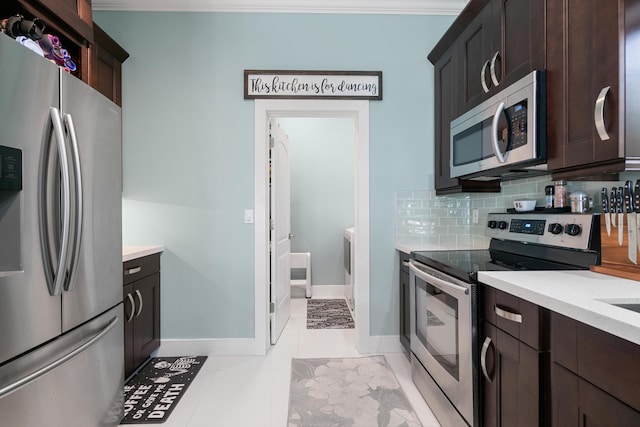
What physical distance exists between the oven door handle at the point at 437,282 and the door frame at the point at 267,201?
0.64 metres

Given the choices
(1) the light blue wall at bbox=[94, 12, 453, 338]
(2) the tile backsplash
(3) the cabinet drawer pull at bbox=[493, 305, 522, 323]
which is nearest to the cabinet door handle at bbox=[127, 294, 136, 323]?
(1) the light blue wall at bbox=[94, 12, 453, 338]

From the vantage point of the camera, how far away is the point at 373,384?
2082mm

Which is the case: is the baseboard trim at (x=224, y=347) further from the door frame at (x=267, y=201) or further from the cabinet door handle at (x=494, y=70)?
the cabinet door handle at (x=494, y=70)

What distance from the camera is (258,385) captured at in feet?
6.89

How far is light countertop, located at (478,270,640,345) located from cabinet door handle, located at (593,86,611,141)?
19.7 inches

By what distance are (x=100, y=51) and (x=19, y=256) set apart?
1.87m

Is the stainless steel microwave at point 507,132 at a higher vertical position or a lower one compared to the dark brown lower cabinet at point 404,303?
higher

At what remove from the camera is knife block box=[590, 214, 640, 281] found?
1.16 meters

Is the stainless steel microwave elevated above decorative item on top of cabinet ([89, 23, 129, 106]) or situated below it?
below

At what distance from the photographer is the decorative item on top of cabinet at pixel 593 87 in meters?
1.02

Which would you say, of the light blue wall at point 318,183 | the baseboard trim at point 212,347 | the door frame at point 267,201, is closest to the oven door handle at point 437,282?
the door frame at point 267,201

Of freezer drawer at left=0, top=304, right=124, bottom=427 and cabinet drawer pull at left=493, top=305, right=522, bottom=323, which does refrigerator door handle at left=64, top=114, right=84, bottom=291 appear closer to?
freezer drawer at left=0, top=304, right=124, bottom=427

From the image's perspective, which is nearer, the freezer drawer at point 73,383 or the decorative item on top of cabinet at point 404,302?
the freezer drawer at point 73,383

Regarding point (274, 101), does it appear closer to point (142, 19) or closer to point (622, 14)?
point (142, 19)
